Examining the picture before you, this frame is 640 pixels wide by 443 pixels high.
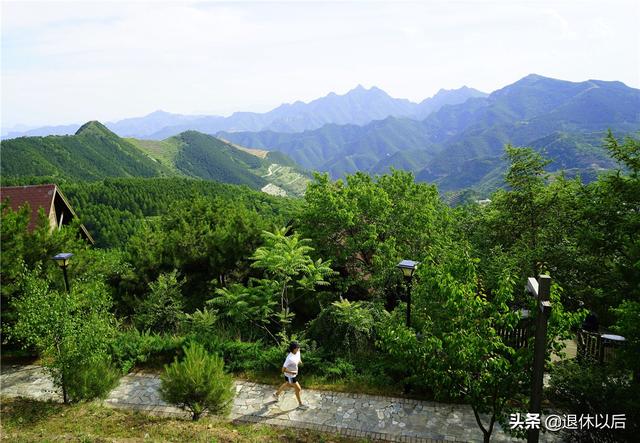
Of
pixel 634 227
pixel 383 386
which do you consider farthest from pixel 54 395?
pixel 634 227

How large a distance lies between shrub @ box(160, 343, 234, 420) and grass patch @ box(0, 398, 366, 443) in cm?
45

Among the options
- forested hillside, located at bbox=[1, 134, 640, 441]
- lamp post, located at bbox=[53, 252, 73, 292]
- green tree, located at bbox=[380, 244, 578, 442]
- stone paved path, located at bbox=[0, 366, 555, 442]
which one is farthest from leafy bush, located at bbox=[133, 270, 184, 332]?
green tree, located at bbox=[380, 244, 578, 442]

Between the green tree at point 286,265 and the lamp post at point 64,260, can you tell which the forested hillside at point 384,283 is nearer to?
the green tree at point 286,265

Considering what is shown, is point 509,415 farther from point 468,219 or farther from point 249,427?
point 468,219

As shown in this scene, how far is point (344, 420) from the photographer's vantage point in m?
9.66

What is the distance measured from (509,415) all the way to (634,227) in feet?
22.1

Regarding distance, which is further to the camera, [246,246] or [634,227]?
[246,246]

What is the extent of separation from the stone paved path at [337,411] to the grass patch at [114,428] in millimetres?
417

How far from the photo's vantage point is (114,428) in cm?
910

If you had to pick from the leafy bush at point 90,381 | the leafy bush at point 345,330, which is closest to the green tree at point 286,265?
the leafy bush at point 345,330

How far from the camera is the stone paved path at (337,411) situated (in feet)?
30.1

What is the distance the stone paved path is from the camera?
30.1ft

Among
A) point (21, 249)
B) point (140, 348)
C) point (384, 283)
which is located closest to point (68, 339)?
point (140, 348)

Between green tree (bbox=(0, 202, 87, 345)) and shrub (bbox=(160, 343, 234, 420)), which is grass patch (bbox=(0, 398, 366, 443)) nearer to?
shrub (bbox=(160, 343, 234, 420))
